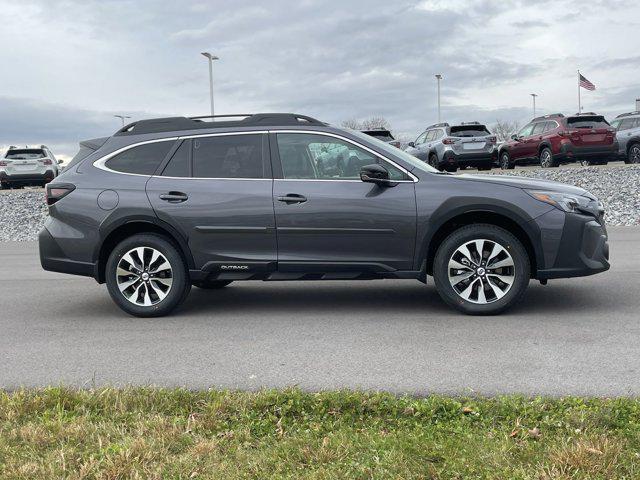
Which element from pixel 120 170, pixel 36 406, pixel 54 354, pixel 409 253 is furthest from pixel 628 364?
pixel 120 170

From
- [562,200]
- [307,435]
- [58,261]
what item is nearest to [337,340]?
[307,435]

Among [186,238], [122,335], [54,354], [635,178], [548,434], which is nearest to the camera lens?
[548,434]

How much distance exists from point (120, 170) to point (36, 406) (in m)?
3.27

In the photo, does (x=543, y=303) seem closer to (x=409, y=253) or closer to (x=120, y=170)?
(x=409, y=253)

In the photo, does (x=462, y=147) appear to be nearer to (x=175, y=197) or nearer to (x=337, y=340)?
(x=175, y=197)

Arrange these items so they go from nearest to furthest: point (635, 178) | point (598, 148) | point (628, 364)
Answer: point (628, 364) < point (635, 178) < point (598, 148)

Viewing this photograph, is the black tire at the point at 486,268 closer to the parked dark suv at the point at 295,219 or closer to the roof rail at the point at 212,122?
the parked dark suv at the point at 295,219

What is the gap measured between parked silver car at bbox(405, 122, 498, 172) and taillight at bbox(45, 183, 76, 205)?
59.5 ft

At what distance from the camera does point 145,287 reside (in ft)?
22.7

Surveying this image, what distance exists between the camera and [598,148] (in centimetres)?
2275

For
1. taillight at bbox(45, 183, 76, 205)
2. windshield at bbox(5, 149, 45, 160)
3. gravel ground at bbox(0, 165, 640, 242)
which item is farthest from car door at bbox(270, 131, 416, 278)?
windshield at bbox(5, 149, 45, 160)

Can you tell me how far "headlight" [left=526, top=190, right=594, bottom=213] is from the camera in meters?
6.51

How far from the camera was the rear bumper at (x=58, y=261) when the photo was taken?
6.95m

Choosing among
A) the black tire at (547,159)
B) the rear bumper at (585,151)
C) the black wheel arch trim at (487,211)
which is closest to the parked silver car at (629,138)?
the rear bumper at (585,151)
